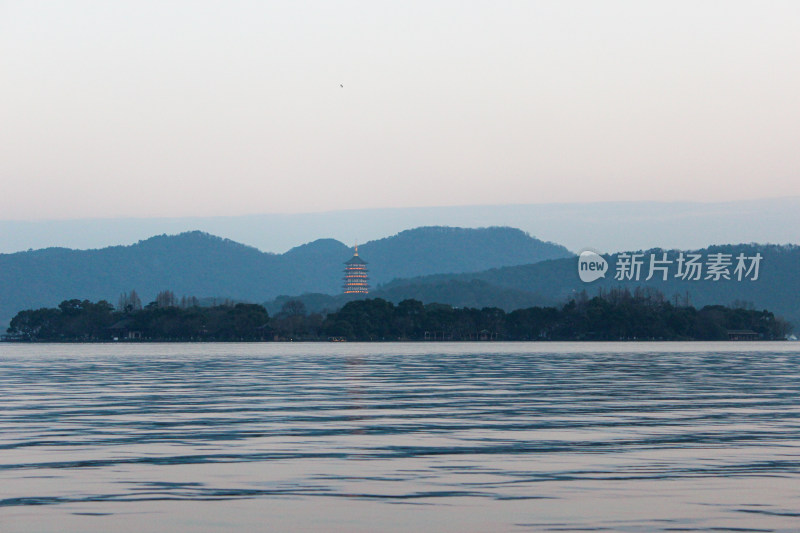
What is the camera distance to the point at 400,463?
2439 centimetres

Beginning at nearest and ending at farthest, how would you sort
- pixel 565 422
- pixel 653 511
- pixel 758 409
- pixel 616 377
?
pixel 653 511
pixel 565 422
pixel 758 409
pixel 616 377

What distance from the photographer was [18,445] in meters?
27.7

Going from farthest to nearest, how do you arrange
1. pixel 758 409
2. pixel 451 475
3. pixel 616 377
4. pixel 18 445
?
pixel 616 377 < pixel 758 409 < pixel 18 445 < pixel 451 475

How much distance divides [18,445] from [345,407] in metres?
15.1

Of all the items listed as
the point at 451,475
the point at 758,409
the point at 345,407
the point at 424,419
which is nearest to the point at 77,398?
the point at 345,407

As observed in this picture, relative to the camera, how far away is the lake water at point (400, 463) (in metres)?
17.8

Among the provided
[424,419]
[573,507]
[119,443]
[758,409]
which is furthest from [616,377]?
[573,507]

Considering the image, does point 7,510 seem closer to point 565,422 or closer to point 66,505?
point 66,505

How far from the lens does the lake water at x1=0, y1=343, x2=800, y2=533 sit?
17844 mm

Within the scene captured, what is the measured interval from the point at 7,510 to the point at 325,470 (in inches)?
262

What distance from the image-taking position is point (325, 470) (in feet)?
76.6

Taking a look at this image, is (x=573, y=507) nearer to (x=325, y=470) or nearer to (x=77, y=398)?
(x=325, y=470)

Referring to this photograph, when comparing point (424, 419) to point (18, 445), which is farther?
point (424, 419)

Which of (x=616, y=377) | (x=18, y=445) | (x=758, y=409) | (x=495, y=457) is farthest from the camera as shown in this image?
(x=616, y=377)
